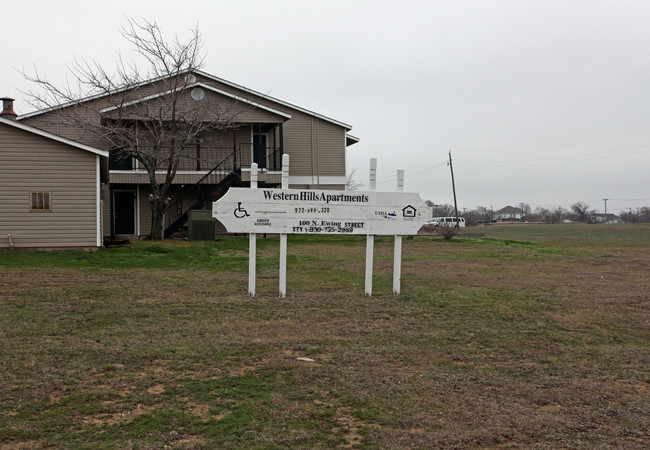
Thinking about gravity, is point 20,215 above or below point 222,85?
below

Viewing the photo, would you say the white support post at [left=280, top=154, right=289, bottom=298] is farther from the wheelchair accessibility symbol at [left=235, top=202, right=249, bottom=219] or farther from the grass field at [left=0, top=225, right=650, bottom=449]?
the wheelchair accessibility symbol at [left=235, top=202, right=249, bottom=219]

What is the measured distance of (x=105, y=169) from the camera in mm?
20609

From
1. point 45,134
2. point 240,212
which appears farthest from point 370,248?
point 45,134

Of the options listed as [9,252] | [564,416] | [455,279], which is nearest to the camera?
[564,416]

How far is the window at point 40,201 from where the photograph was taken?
1736 centimetres

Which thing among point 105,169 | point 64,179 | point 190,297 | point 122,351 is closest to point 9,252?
point 64,179

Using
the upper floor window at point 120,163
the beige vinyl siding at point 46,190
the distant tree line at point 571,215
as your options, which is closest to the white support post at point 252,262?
the beige vinyl siding at point 46,190

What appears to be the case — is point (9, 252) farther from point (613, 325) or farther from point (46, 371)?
point (613, 325)

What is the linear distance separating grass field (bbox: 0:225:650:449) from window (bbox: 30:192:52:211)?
5905 mm

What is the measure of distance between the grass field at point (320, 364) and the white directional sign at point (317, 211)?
4.11 feet

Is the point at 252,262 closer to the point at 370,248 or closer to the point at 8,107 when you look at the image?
the point at 370,248

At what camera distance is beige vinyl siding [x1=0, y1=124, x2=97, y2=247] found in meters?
17.1

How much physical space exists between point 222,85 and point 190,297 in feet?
64.4

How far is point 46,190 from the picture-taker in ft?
57.2
